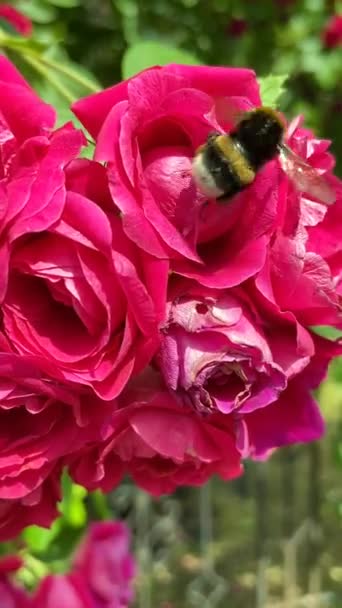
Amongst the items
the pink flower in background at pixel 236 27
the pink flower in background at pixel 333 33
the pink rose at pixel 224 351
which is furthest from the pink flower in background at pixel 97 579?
the pink flower in background at pixel 333 33

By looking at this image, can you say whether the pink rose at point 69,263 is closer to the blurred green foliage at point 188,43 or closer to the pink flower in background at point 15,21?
the blurred green foliage at point 188,43

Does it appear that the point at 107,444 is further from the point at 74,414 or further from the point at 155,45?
the point at 155,45

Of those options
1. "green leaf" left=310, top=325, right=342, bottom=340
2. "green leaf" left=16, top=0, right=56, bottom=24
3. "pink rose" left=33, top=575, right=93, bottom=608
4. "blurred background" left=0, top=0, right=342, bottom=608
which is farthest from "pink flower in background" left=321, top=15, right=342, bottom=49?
"green leaf" left=310, top=325, right=342, bottom=340

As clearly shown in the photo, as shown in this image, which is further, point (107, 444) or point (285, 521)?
point (285, 521)

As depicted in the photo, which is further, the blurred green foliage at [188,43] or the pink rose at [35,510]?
the blurred green foliage at [188,43]

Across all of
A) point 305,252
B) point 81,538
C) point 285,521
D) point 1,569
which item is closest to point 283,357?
point 305,252

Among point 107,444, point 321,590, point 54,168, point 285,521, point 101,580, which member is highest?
point 54,168

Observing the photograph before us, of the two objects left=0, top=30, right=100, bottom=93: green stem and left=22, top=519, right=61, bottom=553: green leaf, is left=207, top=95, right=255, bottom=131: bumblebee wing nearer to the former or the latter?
left=0, top=30, right=100, bottom=93: green stem
